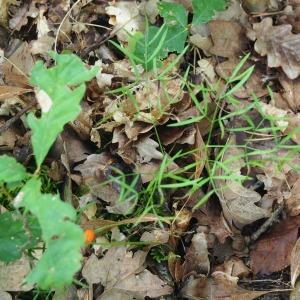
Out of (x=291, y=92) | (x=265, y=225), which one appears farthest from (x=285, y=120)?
(x=265, y=225)

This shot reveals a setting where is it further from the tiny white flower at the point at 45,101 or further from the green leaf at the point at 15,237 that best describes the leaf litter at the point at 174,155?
the tiny white flower at the point at 45,101

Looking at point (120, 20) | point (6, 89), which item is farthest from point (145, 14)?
point (6, 89)

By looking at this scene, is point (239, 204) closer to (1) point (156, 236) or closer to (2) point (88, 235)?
(1) point (156, 236)

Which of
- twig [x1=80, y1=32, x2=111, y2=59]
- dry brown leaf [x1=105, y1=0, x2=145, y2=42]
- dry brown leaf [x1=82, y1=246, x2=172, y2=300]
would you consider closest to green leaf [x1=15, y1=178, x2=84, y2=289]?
dry brown leaf [x1=82, y1=246, x2=172, y2=300]

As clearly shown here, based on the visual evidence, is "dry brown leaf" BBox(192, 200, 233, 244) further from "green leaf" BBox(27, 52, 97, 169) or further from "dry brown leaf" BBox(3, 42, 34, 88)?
"dry brown leaf" BBox(3, 42, 34, 88)

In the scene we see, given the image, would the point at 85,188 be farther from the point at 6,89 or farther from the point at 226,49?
the point at 226,49

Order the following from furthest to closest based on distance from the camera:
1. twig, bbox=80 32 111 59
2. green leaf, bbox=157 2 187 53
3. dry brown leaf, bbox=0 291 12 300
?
twig, bbox=80 32 111 59 < green leaf, bbox=157 2 187 53 < dry brown leaf, bbox=0 291 12 300
